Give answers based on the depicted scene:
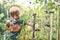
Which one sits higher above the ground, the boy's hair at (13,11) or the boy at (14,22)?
the boy's hair at (13,11)

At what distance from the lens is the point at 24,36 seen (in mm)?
1812

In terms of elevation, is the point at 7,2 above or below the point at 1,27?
above

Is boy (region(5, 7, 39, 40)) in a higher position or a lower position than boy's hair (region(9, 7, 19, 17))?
lower

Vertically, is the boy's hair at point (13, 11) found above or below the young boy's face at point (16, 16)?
above

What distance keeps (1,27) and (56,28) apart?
55 centimetres

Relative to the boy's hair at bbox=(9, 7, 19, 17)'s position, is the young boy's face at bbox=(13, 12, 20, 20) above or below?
below

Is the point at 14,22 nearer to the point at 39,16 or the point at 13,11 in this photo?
the point at 13,11

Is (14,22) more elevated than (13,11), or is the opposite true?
A: (13,11)

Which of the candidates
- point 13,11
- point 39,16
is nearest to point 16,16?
point 13,11

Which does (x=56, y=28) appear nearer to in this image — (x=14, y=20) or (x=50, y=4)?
(x=50, y=4)

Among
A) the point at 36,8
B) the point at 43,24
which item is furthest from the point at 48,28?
the point at 36,8

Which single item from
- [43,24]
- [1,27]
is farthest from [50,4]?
[1,27]

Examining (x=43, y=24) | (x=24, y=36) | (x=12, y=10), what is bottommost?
(x=24, y=36)

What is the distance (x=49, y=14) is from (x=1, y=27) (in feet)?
1.62
